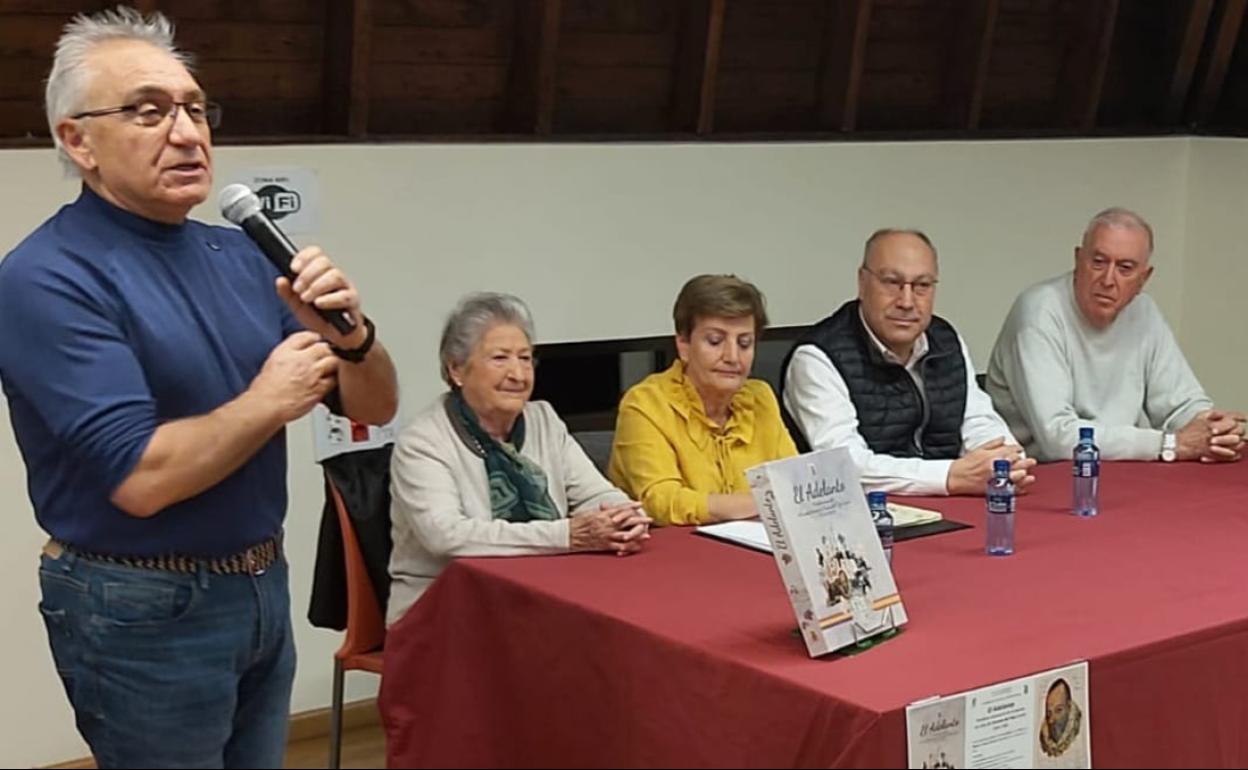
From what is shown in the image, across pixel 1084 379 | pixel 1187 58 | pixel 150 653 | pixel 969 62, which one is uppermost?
pixel 1187 58

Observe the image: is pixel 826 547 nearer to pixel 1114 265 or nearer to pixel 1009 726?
pixel 1009 726

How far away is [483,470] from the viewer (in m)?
3.19

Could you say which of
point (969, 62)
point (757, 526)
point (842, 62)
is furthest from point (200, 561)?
point (969, 62)

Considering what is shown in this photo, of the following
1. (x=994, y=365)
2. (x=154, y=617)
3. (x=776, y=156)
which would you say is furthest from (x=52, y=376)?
(x=776, y=156)

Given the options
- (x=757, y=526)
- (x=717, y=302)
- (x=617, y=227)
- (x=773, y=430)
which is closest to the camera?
(x=757, y=526)

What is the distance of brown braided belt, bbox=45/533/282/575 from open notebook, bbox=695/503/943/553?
1167 mm

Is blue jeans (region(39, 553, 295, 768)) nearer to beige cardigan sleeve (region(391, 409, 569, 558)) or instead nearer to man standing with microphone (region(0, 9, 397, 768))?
man standing with microphone (region(0, 9, 397, 768))

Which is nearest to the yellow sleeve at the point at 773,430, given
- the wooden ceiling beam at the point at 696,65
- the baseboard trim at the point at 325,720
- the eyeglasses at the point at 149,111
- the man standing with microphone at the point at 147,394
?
the baseboard trim at the point at 325,720

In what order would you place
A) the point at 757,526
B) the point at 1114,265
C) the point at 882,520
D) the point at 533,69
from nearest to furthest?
the point at 882,520
the point at 757,526
the point at 1114,265
the point at 533,69

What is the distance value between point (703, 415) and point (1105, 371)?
1.21 m

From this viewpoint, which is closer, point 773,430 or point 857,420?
point 773,430

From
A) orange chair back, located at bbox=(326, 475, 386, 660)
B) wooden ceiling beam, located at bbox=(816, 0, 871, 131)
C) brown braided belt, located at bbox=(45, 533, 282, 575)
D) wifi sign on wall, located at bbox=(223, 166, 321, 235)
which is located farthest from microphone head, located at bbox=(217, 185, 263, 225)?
wooden ceiling beam, located at bbox=(816, 0, 871, 131)

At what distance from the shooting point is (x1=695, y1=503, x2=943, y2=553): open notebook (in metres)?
3.04

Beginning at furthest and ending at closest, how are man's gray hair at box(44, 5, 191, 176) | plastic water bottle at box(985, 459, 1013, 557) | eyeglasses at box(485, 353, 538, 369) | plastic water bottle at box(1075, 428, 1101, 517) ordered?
plastic water bottle at box(1075, 428, 1101, 517) < eyeglasses at box(485, 353, 538, 369) < plastic water bottle at box(985, 459, 1013, 557) < man's gray hair at box(44, 5, 191, 176)
